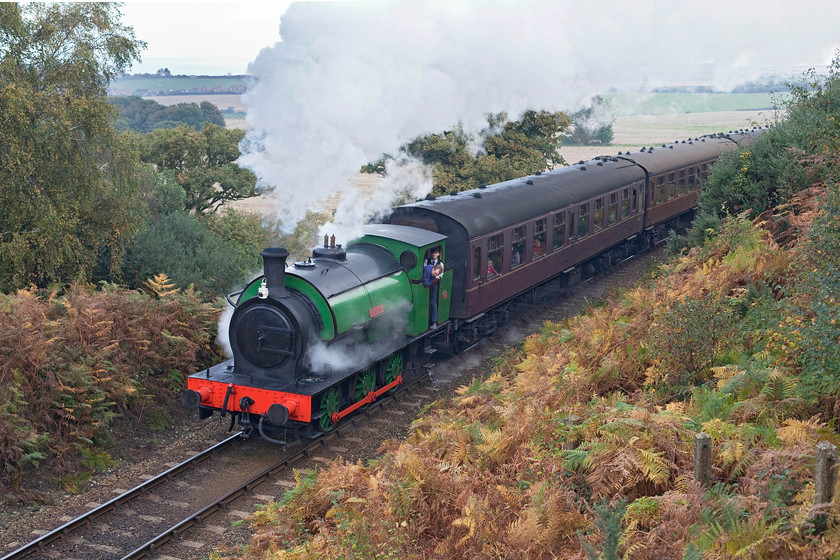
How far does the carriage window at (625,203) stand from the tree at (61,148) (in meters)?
13.3

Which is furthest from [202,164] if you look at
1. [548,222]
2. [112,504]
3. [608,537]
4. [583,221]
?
[608,537]

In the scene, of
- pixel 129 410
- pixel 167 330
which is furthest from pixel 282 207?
pixel 129 410

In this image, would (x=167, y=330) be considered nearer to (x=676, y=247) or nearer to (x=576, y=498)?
(x=576, y=498)

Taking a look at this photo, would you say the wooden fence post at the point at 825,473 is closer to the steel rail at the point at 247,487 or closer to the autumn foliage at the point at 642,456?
the autumn foliage at the point at 642,456

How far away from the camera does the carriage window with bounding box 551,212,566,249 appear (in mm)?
18216

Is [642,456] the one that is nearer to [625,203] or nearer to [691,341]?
[691,341]

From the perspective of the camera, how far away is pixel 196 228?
24359mm

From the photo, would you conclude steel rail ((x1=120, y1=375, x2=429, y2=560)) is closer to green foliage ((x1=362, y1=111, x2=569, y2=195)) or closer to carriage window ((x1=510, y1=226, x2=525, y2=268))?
carriage window ((x1=510, y1=226, x2=525, y2=268))

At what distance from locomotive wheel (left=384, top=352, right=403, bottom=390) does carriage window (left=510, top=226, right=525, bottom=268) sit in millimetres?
3912

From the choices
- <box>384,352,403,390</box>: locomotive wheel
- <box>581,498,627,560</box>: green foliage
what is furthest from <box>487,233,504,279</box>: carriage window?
<box>581,498,627,560</box>: green foliage

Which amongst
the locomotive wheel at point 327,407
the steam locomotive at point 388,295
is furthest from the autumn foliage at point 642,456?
the steam locomotive at point 388,295

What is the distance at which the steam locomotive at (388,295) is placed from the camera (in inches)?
446

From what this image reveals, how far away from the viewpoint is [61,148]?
1855cm

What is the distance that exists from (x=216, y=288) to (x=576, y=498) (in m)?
16.4
